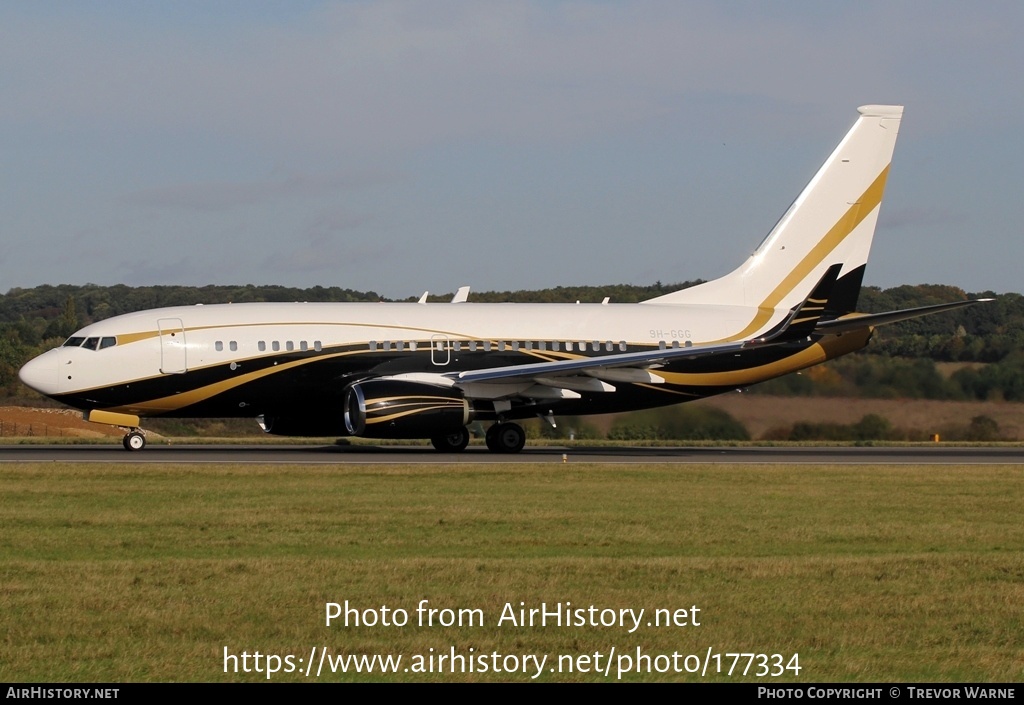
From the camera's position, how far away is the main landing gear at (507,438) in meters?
37.0

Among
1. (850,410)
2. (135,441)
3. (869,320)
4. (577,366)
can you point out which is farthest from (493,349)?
(850,410)

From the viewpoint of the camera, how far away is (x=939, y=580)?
14.7 metres

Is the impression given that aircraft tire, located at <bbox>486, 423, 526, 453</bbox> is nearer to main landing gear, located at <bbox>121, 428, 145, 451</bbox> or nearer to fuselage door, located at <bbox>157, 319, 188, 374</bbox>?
fuselage door, located at <bbox>157, 319, 188, 374</bbox>

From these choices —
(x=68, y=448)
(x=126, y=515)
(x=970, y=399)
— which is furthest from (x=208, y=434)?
(x=126, y=515)

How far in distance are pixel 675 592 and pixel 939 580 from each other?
313 centimetres

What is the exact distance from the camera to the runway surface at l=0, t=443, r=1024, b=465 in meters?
32.6

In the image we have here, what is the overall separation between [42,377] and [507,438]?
12.1 meters

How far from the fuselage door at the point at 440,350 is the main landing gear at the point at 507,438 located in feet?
7.54

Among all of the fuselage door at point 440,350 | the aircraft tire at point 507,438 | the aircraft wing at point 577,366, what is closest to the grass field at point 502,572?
the aircraft wing at point 577,366

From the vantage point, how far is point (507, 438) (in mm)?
37000

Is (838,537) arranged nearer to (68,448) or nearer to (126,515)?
(126,515)

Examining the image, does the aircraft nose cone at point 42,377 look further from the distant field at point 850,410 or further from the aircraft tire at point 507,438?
the distant field at point 850,410

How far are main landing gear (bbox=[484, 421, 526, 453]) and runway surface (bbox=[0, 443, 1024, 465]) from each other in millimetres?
430

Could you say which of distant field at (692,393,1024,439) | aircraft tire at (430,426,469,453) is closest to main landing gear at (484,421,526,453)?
aircraft tire at (430,426,469,453)
